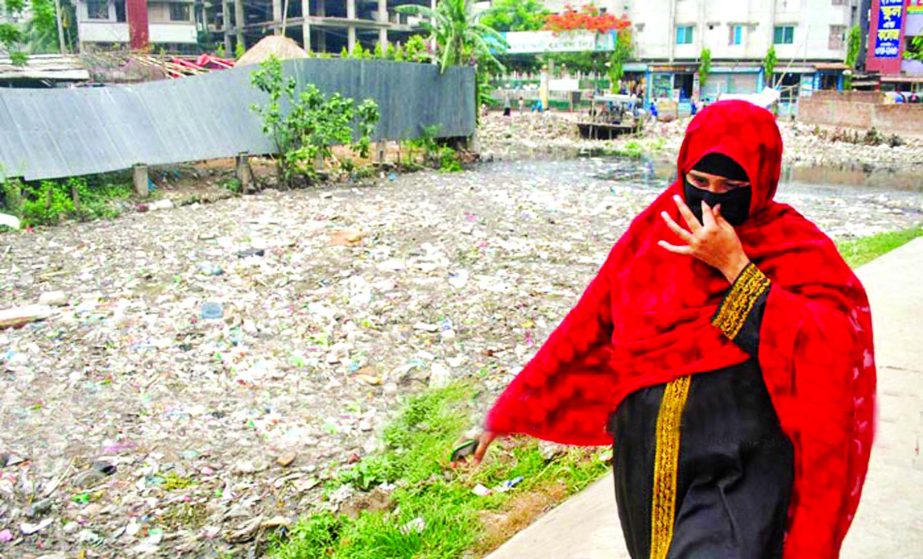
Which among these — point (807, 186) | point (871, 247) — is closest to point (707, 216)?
point (871, 247)

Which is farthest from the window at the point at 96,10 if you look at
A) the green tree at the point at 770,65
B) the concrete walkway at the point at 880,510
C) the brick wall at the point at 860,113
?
the concrete walkway at the point at 880,510

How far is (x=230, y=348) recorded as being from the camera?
568 centimetres

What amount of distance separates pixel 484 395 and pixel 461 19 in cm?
1423

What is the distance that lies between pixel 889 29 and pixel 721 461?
132 feet

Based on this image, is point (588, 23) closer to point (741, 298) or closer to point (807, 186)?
point (807, 186)

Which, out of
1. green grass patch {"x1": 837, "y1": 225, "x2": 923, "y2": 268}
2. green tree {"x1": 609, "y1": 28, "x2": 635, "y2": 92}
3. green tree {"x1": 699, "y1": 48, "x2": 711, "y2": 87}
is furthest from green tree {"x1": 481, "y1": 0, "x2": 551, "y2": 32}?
green grass patch {"x1": 837, "y1": 225, "x2": 923, "y2": 268}

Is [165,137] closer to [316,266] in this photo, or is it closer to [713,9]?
[316,266]

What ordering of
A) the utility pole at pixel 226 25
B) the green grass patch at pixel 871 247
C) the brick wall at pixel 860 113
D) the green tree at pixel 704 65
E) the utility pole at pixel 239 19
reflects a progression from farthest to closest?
the utility pole at pixel 226 25 → the utility pole at pixel 239 19 → the green tree at pixel 704 65 → the brick wall at pixel 860 113 → the green grass patch at pixel 871 247

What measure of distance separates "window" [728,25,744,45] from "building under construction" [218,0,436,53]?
582 inches

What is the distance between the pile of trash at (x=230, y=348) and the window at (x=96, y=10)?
29575mm

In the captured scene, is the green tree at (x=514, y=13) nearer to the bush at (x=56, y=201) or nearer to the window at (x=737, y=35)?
the window at (x=737, y=35)

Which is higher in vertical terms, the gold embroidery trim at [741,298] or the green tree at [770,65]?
the green tree at [770,65]

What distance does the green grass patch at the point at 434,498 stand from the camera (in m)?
3.16

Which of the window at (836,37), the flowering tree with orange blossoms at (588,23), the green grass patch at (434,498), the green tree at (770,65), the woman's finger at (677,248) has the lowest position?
the green grass patch at (434,498)
